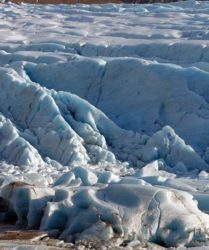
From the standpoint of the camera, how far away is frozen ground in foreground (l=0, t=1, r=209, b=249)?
5.31 metres

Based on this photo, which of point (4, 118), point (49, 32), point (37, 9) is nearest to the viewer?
point (4, 118)

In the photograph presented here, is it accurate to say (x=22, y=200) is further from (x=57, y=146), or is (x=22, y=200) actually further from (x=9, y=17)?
(x=9, y=17)

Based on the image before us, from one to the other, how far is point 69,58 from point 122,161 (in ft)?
10.1

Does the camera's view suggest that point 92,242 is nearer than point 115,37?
Yes

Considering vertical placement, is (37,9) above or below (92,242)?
below

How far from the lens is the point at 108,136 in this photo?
9133 millimetres

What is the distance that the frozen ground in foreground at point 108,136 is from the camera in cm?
531

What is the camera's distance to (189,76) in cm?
970

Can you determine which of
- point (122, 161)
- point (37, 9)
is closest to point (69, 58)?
point (122, 161)

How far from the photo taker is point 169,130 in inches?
340

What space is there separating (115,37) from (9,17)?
541cm

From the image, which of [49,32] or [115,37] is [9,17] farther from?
[115,37]

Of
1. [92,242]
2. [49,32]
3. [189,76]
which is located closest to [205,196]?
[92,242]

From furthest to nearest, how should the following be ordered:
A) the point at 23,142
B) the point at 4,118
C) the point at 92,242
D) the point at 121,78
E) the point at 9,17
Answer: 1. the point at 9,17
2. the point at 121,78
3. the point at 4,118
4. the point at 23,142
5. the point at 92,242
